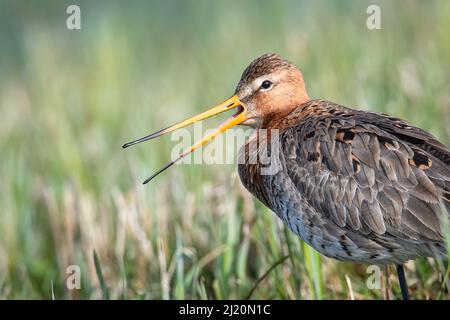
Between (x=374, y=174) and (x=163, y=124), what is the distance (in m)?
4.42

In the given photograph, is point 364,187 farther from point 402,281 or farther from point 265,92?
point 265,92

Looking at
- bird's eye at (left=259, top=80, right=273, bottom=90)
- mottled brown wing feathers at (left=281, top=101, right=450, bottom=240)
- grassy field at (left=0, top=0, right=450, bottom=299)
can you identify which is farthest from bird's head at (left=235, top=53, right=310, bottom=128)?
mottled brown wing feathers at (left=281, top=101, right=450, bottom=240)

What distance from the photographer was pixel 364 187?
17.7 ft

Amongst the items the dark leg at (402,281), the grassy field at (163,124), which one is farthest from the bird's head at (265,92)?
A: the dark leg at (402,281)

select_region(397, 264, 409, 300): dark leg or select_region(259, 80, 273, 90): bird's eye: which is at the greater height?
select_region(259, 80, 273, 90): bird's eye

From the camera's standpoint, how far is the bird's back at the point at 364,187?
523 cm

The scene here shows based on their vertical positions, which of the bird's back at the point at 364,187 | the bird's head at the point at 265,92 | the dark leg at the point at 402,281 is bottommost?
the dark leg at the point at 402,281

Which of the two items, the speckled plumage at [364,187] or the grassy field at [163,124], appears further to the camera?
the grassy field at [163,124]

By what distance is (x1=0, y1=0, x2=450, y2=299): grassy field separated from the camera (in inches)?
251

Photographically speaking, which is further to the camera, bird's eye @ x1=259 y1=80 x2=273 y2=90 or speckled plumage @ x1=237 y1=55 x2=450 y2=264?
bird's eye @ x1=259 y1=80 x2=273 y2=90

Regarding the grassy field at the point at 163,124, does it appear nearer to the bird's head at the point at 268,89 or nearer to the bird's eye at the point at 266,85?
the bird's head at the point at 268,89

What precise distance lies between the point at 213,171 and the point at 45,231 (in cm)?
165

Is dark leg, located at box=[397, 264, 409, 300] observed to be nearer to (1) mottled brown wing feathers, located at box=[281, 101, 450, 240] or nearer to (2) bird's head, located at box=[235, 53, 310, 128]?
(1) mottled brown wing feathers, located at box=[281, 101, 450, 240]

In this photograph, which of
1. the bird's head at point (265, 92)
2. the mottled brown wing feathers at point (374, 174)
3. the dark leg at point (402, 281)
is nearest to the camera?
the mottled brown wing feathers at point (374, 174)
